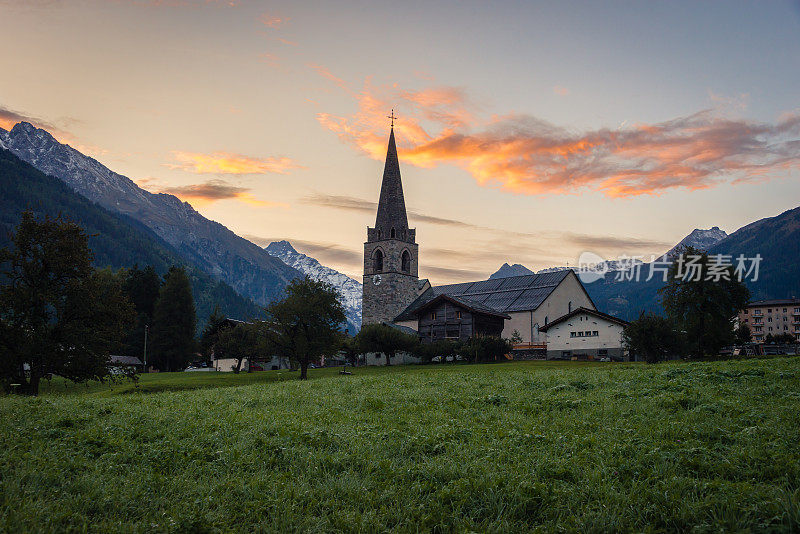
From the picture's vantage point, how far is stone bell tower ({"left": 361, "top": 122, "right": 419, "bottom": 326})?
11069 centimetres

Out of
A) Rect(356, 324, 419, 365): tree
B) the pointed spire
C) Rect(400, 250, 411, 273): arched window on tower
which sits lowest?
Rect(356, 324, 419, 365): tree

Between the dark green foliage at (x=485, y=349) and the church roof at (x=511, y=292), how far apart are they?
16.7 meters

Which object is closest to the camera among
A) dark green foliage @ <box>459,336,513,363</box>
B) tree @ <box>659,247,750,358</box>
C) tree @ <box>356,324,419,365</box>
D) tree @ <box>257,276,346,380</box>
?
tree @ <box>659,247,750,358</box>

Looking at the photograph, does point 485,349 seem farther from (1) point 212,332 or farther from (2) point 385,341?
(1) point 212,332

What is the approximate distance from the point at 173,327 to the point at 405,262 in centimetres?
4496

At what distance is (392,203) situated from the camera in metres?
118

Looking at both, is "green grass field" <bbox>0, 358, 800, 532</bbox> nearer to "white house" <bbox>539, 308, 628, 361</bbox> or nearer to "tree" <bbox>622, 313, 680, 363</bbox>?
"tree" <bbox>622, 313, 680, 363</bbox>

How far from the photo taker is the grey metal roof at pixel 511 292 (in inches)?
3720

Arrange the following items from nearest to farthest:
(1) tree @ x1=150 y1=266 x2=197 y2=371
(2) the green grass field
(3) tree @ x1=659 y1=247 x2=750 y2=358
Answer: (2) the green grass field, (3) tree @ x1=659 y1=247 x2=750 y2=358, (1) tree @ x1=150 y1=266 x2=197 y2=371

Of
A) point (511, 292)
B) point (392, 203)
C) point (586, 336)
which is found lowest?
point (586, 336)

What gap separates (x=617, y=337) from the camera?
71.9 m

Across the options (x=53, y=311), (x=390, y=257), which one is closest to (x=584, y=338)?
(x=390, y=257)

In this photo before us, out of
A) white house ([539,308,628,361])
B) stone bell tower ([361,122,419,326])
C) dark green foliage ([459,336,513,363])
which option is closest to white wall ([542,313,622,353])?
white house ([539,308,628,361])

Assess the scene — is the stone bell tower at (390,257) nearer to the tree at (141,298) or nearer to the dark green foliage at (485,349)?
the dark green foliage at (485,349)
